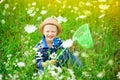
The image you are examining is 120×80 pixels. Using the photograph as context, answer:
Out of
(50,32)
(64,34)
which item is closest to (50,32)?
(50,32)

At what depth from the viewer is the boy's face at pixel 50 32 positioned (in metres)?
1.44

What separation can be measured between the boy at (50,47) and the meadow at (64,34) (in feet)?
0.09

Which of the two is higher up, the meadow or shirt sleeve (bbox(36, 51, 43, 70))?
the meadow

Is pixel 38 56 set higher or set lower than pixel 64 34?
lower

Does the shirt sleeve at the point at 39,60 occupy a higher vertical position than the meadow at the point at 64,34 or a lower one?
lower

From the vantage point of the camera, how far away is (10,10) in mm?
1828

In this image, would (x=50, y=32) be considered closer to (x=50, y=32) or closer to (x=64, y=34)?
(x=50, y=32)

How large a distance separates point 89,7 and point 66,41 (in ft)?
0.87

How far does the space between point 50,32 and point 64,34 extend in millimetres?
152

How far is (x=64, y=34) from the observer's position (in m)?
1.59

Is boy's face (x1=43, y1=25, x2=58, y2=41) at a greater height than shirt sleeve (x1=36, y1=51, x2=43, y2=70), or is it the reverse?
boy's face (x1=43, y1=25, x2=58, y2=41)

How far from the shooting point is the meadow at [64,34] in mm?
1450

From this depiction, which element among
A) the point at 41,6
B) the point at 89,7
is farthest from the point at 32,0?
the point at 89,7

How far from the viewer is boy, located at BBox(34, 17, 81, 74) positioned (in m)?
1.44
